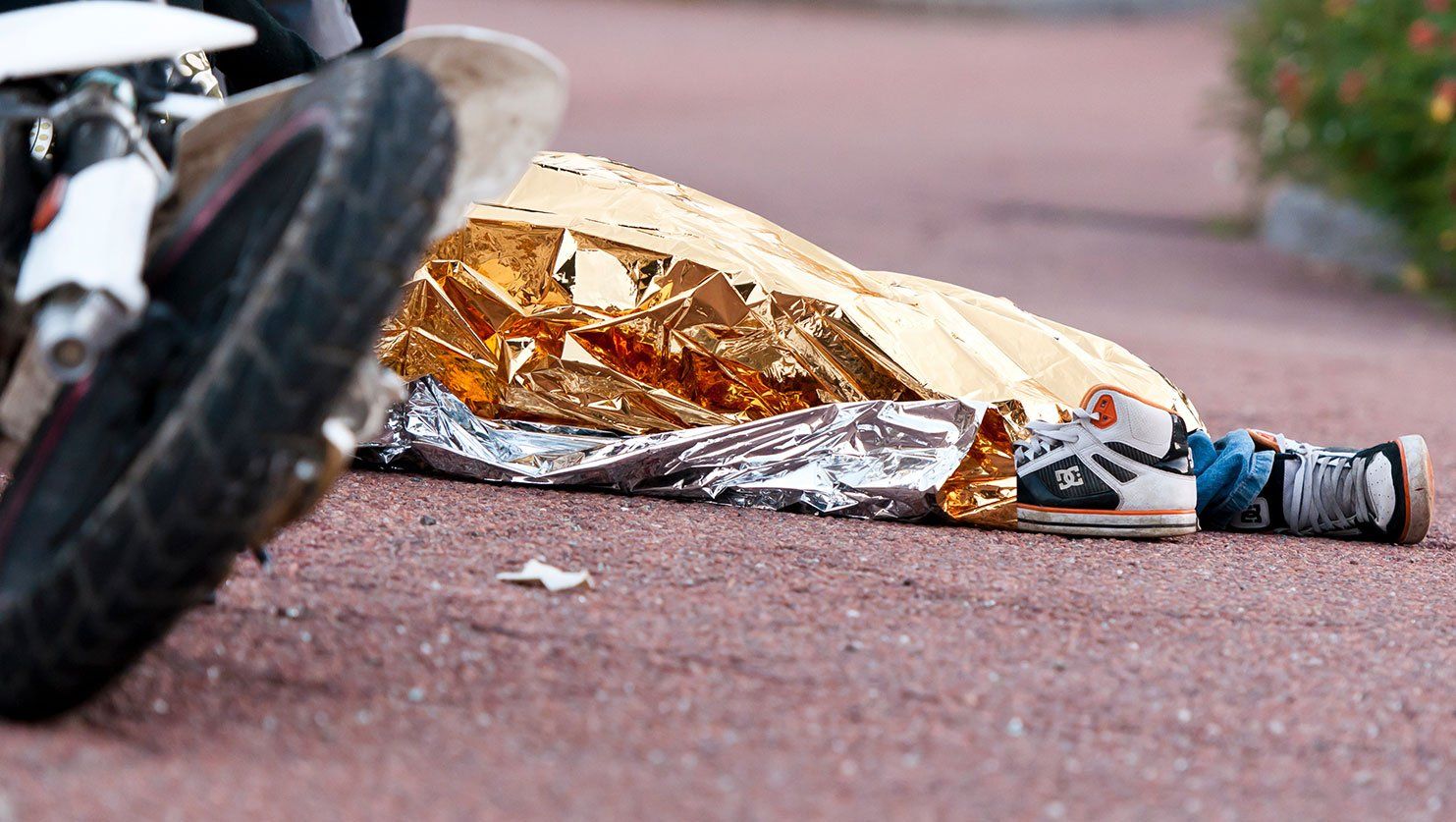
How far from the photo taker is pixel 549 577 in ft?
6.26

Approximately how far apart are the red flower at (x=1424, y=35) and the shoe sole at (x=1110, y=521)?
4.53 metres

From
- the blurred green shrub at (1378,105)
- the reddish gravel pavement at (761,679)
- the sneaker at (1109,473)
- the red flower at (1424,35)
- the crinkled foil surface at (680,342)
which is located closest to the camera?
the reddish gravel pavement at (761,679)

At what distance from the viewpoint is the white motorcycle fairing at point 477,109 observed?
1535 millimetres

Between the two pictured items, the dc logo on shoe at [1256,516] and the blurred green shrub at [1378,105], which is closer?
the dc logo on shoe at [1256,516]

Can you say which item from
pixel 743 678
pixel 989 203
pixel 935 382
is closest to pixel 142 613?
pixel 743 678

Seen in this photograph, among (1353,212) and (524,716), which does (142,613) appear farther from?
(1353,212)

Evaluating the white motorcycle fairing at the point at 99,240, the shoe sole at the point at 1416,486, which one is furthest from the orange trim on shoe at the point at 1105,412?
the white motorcycle fairing at the point at 99,240

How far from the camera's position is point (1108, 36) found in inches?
794

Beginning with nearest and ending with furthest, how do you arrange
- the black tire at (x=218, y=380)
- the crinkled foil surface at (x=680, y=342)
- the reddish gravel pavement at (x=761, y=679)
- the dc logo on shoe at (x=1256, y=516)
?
the black tire at (x=218, y=380)
the reddish gravel pavement at (x=761, y=679)
the crinkled foil surface at (x=680, y=342)
the dc logo on shoe at (x=1256, y=516)

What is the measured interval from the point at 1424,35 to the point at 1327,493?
4311mm

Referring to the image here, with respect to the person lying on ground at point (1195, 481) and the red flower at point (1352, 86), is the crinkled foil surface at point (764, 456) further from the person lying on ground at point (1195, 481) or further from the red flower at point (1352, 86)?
the red flower at point (1352, 86)

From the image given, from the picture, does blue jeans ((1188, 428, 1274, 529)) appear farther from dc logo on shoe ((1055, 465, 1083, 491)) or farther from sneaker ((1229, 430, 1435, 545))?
dc logo on shoe ((1055, 465, 1083, 491))

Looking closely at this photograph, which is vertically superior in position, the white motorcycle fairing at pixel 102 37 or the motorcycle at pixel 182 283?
the white motorcycle fairing at pixel 102 37

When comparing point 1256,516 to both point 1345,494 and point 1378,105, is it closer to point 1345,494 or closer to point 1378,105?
point 1345,494
